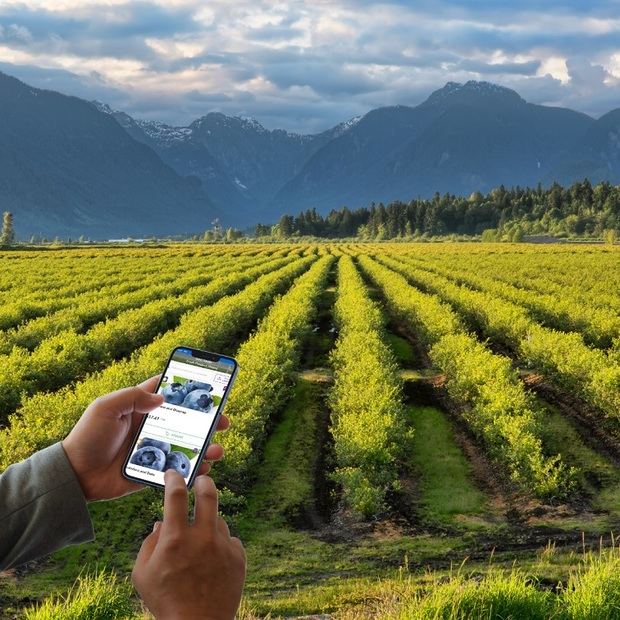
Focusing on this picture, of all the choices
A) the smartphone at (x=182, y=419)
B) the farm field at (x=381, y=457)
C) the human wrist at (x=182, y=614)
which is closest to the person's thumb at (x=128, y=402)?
the smartphone at (x=182, y=419)

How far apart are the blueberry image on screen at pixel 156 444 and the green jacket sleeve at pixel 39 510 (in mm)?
661

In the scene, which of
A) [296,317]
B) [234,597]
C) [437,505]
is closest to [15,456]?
[437,505]

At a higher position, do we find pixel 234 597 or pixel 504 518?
pixel 234 597

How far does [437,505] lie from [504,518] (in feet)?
3.90

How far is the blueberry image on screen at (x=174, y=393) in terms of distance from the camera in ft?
13.1

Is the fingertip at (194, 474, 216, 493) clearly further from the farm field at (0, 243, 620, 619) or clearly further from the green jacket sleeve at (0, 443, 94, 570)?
the farm field at (0, 243, 620, 619)

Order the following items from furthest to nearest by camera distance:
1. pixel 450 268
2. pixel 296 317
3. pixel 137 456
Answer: pixel 450 268 → pixel 296 317 → pixel 137 456

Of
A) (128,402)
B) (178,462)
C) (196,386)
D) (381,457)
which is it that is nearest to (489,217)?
(381,457)

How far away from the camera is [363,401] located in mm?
15102

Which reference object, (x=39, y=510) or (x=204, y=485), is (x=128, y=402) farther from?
(x=204, y=485)

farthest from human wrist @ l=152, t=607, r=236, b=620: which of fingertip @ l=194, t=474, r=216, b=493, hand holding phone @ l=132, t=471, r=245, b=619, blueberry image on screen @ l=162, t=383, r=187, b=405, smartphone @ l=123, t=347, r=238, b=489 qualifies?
blueberry image on screen @ l=162, t=383, r=187, b=405

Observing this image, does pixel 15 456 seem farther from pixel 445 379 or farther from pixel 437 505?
pixel 445 379

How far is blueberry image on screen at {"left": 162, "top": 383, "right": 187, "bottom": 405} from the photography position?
4004mm

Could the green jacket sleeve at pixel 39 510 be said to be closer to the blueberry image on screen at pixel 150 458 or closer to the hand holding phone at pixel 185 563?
the blueberry image on screen at pixel 150 458
